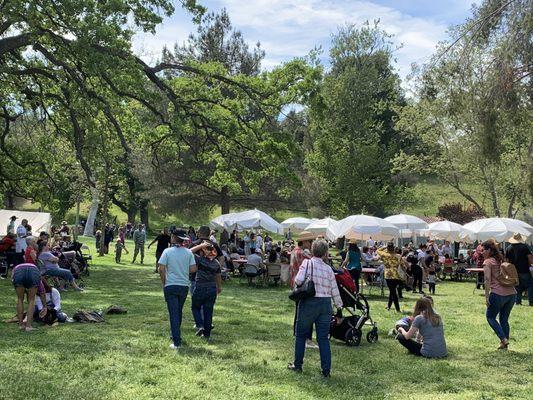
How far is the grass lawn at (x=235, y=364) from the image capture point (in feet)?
19.6

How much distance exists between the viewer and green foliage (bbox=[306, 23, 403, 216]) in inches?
1501

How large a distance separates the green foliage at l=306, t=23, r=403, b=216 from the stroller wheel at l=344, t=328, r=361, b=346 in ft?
95.8

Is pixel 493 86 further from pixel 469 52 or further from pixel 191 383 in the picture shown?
pixel 191 383

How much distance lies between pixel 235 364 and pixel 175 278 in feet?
4.98

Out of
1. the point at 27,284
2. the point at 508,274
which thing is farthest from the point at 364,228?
the point at 27,284

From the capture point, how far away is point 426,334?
8266mm

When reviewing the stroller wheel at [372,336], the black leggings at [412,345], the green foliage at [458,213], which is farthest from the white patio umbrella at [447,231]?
the green foliage at [458,213]

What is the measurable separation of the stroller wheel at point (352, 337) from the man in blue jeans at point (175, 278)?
Answer: 2567 millimetres

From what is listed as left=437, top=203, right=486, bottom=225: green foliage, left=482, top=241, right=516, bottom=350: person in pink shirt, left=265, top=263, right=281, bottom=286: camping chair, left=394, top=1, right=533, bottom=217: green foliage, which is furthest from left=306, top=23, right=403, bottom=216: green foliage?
left=482, top=241, right=516, bottom=350: person in pink shirt

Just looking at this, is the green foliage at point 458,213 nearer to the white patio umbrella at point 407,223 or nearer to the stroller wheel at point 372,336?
the white patio umbrella at point 407,223

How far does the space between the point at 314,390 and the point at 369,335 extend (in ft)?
10.5

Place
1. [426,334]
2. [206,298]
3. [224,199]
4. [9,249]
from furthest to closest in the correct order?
[224,199] < [9,249] < [206,298] < [426,334]

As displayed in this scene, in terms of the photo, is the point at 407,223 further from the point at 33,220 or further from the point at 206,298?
the point at 33,220

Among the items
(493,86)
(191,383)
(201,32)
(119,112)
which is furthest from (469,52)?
(201,32)
